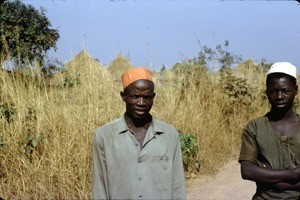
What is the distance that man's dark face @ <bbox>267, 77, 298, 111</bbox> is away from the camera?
74.9 inches

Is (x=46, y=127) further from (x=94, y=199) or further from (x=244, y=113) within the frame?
(x=244, y=113)

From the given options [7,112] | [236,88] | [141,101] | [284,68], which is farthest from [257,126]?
[236,88]

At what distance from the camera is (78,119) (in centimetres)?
422

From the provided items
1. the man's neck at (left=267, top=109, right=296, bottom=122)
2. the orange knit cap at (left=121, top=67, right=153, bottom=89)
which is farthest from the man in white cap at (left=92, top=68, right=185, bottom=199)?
the man's neck at (left=267, top=109, right=296, bottom=122)

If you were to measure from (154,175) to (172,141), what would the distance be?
0.66ft

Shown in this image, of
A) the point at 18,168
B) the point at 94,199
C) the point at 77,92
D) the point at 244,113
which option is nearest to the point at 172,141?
the point at 94,199

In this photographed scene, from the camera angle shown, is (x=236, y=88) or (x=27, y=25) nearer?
(x=236, y=88)

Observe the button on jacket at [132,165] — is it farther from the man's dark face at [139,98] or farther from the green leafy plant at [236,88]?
the green leafy plant at [236,88]

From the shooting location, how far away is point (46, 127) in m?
4.28

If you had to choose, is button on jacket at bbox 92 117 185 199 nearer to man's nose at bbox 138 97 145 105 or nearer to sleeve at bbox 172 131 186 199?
sleeve at bbox 172 131 186 199

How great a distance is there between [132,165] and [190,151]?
10.6 feet

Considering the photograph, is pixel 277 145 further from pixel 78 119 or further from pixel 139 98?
pixel 78 119

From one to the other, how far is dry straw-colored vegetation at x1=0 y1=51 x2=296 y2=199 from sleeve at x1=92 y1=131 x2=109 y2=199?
6.78 ft

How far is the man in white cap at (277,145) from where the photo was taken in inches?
72.4
